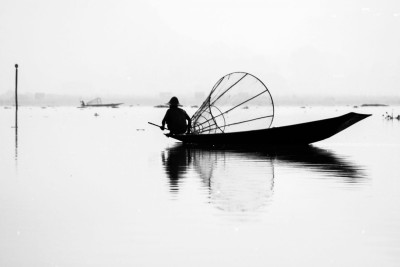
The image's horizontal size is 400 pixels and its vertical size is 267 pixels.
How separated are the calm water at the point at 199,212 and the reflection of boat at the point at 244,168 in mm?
35

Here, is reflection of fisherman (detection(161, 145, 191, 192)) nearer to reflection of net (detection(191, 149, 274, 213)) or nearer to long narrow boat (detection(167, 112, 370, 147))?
reflection of net (detection(191, 149, 274, 213))

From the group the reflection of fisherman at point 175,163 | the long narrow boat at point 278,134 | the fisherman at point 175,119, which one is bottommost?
the reflection of fisherman at point 175,163

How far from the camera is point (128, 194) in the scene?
1367 cm

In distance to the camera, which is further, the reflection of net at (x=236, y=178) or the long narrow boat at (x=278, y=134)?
the long narrow boat at (x=278, y=134)

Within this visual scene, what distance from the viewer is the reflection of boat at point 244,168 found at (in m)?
13.3

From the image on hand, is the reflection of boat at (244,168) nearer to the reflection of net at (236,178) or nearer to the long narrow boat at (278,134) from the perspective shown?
the reflection of net at (236,178)

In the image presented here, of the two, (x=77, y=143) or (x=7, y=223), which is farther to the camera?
(x=77, y=143)

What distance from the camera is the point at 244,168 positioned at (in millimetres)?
18906

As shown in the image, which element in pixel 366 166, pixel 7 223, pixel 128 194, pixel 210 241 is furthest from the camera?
pixel 366 166

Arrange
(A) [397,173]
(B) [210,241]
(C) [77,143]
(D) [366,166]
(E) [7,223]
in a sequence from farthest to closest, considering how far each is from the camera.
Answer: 1. (C) [77,143]
2. (D) [366,166]
3. (A) [397,173]
4. (E) [7,223]
5. (B) [210,241]

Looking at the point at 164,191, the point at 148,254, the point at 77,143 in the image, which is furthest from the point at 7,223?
the point at 77,143

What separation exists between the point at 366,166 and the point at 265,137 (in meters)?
6.82

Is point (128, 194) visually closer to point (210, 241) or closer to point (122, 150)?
point (210, 241)

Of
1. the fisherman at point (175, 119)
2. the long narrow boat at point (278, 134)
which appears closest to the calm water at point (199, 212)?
the long narrow boat at point (278, 134)
